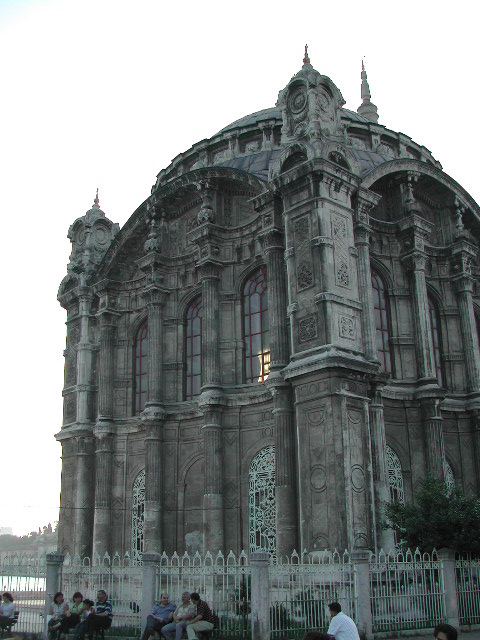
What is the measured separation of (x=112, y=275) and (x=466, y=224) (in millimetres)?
11423

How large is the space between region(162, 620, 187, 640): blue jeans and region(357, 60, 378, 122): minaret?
2697 cm

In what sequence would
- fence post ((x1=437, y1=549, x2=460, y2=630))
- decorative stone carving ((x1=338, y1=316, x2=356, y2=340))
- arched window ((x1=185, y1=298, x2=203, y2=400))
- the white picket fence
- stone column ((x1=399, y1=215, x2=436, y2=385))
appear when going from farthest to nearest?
1. arched window ((x1=185, y1=298, x2=203, y2=400))
2. stone column ((x1=399, y1=215, x2=436, y2=385))
3. decorative stone carving ((x1=338, y1=316, x2=356, y2=340))
4. fence post ((x1=437, y1=549, x2=460, y2=630))
5. the white picket fence

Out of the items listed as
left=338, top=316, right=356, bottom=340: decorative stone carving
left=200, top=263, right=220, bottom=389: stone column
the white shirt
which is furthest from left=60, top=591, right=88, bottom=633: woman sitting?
left=200, top=263, right=220, bottom=389: stone column

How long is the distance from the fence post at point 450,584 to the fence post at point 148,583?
5298 millimetres

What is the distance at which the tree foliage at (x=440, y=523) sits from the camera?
15562mm

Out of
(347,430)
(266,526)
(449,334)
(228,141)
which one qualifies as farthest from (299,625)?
(228,141)

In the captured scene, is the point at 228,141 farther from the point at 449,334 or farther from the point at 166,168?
the point at 449,334

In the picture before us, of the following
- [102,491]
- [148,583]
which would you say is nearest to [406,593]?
[148,583]

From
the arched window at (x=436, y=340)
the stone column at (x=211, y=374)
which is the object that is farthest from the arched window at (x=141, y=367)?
the arched window at (x=436, y=340)

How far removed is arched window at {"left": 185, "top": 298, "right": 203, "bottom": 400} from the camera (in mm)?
22547

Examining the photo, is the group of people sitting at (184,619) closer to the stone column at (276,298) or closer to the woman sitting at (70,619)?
the woman sitting at (70,619)

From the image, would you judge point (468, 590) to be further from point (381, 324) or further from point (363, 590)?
point (381, 324)

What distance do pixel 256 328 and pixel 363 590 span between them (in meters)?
9.33

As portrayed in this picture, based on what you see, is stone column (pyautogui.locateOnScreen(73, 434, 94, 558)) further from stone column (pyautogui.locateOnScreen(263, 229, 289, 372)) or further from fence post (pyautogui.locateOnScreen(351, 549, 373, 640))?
fence post (pyautogui.locateOnScreen(351, 549, 373, 640))
